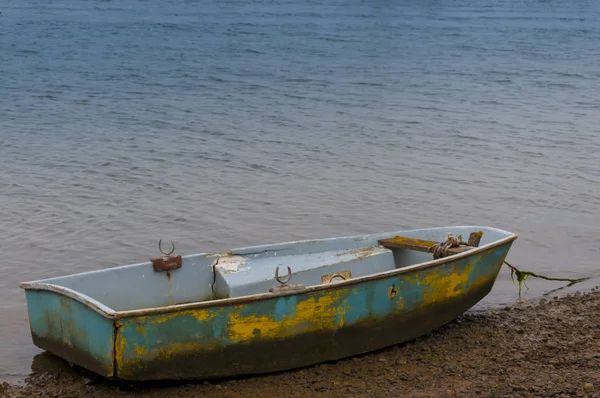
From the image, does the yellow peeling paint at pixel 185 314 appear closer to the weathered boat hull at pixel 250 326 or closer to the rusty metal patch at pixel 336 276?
the weathered boat hull at pixel 250 326

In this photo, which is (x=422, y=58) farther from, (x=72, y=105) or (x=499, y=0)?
(x=499, y=0)

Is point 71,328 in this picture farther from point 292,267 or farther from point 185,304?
point 292,267

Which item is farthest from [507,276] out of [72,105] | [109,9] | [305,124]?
[109,9]

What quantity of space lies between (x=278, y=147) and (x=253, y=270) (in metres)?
9.72

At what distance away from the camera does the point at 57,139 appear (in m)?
17.7

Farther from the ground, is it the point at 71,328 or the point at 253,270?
the point at 253,270

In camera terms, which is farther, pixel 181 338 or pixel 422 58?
pixel 422 58

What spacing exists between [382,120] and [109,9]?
3788 centimetres

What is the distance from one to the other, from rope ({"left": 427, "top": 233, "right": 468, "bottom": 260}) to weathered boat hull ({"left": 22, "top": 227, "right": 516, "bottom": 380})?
0.94 ft

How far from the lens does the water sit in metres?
11.2

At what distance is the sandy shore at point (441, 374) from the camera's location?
642 cm

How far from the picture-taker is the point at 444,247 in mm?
7641

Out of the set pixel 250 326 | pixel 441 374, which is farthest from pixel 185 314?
pixel 441 374

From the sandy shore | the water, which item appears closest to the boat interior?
the sandy shore
